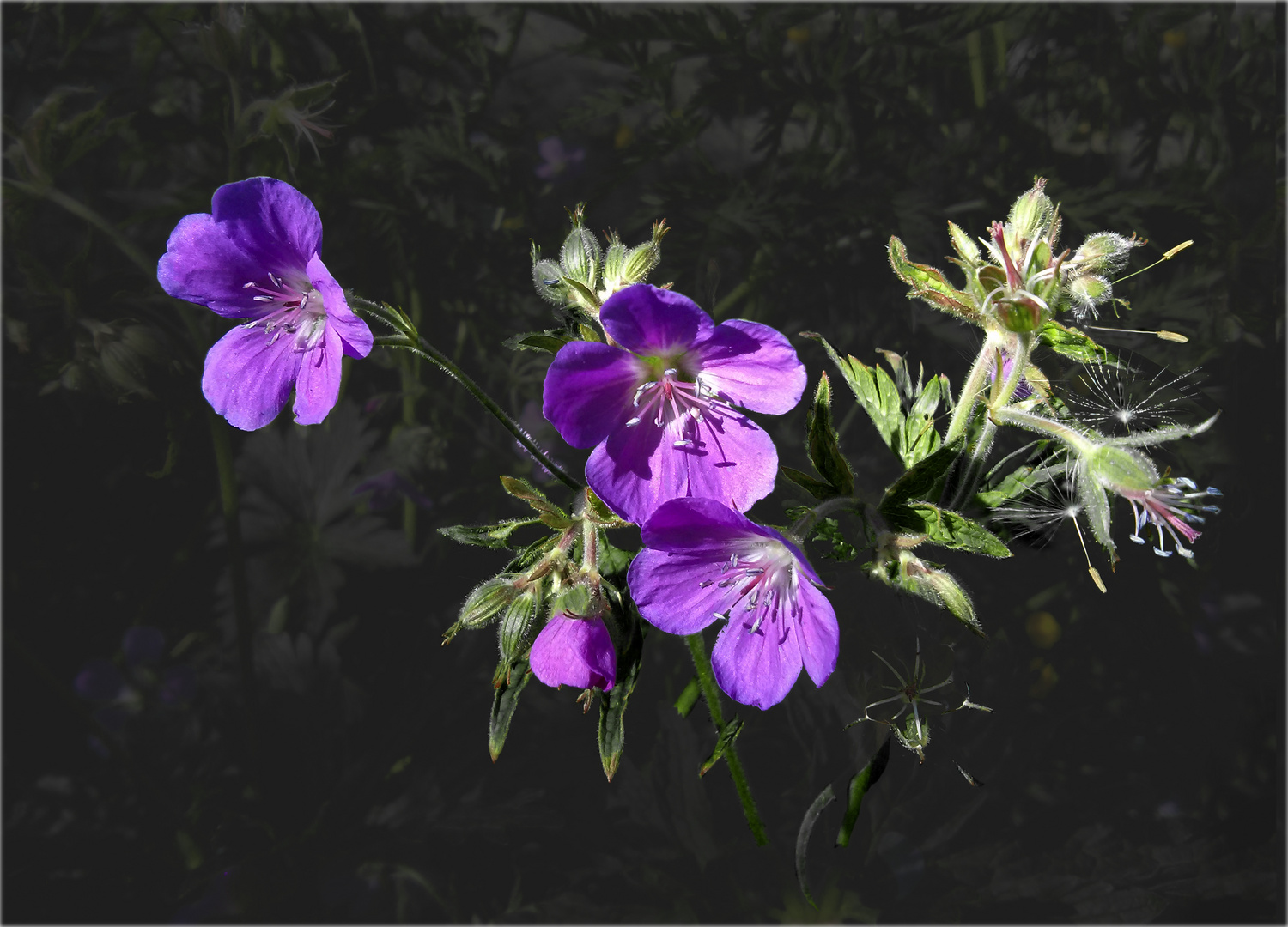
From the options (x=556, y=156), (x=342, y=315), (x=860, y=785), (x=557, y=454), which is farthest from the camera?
(x=556, y=156)

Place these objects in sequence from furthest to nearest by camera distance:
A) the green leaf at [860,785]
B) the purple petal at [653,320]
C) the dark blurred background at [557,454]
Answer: the dark blurred background at [557,454]
the green leaf at [860,785]
the purple petal at [653,320]

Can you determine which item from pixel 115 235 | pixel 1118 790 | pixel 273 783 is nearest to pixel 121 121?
pixel 115 235

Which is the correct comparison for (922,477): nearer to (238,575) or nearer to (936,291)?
(936,291)

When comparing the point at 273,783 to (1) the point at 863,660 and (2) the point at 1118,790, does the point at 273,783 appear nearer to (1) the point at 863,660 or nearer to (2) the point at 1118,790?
(1) the point at 863,660

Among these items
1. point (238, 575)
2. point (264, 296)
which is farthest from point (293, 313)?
point (238, 575)

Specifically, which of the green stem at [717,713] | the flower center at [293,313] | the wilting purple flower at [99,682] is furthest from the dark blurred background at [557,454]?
the flower center at [293,313]

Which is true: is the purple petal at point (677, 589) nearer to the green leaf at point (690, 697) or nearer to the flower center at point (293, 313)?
the green leaf at point (690, 697)
